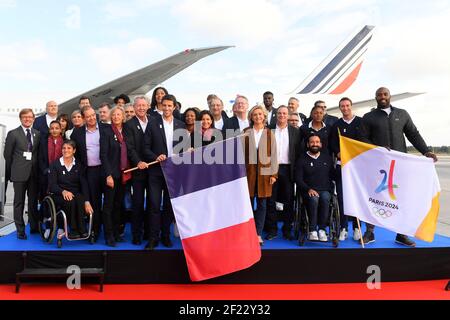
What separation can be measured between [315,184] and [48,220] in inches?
125

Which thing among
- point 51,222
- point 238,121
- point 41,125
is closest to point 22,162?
point 51,222

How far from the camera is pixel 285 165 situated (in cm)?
458

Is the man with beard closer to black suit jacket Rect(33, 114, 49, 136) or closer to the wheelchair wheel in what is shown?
the wheelchair wheel

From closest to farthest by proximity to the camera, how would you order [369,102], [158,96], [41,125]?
1. [158,96]
2. [41,125]
3. [369,102]

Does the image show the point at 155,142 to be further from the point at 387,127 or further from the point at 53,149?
the point at 387,127

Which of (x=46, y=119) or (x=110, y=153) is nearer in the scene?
(x=110, y=153)

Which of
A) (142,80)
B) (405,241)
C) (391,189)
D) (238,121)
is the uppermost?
(142,80)

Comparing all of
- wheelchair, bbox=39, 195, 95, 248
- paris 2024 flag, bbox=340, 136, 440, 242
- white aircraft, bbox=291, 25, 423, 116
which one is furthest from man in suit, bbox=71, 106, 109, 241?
white aircraft, bbox=291, 25, 423, 116

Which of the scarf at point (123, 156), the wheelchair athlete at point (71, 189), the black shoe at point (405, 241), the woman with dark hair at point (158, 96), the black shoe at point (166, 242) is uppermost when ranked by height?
the woman with dark hair at point (158, 96)

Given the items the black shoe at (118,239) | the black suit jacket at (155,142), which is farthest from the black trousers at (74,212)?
the black suit jacket at (155,142)

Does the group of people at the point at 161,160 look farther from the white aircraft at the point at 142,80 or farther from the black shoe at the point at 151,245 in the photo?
the white aircraft at the point at 142,80

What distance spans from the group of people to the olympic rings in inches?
9.8

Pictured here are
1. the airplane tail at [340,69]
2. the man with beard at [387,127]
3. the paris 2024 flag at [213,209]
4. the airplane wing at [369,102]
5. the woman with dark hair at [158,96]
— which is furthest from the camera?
the airplane tail at [340,69]

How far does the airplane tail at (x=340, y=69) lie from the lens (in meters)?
16.9
